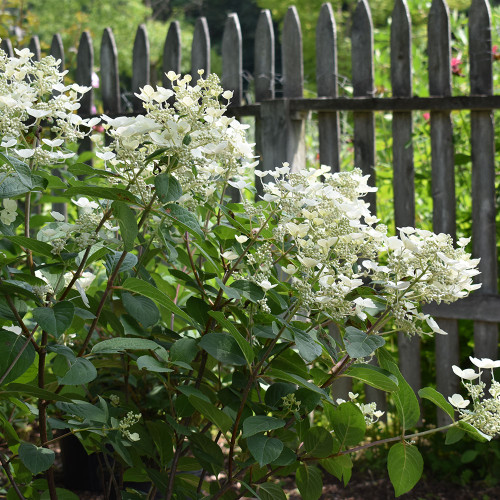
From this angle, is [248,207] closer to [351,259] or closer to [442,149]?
[351,259]

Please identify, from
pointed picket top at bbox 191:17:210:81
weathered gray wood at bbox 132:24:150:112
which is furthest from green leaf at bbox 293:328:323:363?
weathered gray wood at bbox 132:24:150:112

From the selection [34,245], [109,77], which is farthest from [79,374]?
[109,77]

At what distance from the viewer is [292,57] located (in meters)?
3.21

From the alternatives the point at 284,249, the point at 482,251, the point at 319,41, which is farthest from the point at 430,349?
the point at 284,249

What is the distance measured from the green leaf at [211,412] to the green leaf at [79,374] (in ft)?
0.60

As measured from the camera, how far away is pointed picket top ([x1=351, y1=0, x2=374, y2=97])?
9.91ft

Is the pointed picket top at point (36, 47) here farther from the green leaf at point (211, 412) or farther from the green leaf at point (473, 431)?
the green leaf at point (473, 431)

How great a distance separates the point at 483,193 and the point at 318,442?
197 centimetres

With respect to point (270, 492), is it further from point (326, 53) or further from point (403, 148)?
point (326, 53)

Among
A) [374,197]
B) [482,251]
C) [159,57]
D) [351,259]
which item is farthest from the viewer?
[159,57]

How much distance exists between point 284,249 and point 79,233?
41 cm

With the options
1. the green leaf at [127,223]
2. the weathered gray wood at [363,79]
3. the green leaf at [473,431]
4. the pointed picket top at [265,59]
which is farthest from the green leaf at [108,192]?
the pointed picket top at [265,59]

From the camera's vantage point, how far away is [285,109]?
3.19m

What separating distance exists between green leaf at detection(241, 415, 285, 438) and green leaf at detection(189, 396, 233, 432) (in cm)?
9
